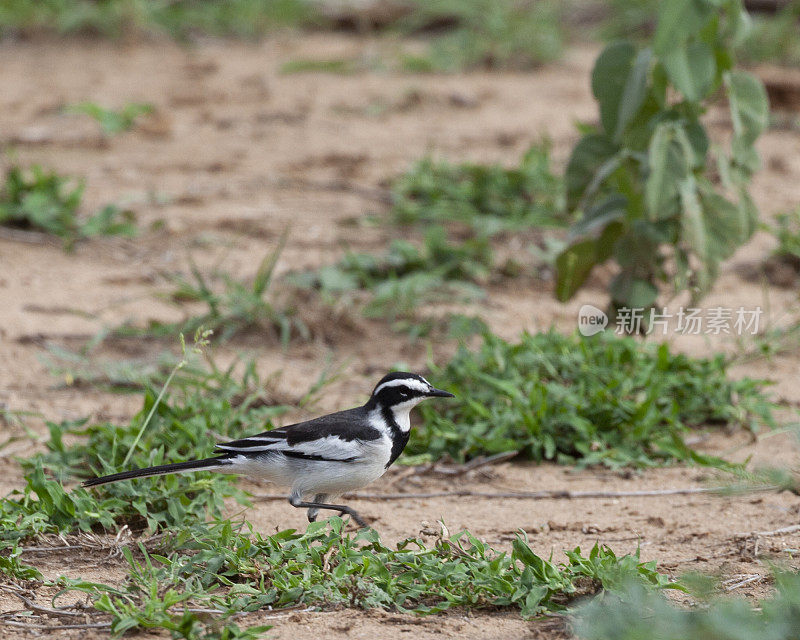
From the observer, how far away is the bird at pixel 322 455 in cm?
390

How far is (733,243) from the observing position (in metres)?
5.16

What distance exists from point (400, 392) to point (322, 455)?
39 cm

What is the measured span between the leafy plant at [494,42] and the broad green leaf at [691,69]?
18.1 feet

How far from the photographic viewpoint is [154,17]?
11141 millimetres

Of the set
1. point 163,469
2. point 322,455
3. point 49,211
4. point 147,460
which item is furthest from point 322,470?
point 49,211

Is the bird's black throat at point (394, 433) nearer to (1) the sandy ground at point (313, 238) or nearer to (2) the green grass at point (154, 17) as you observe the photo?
(1) the sandy ground at point (313, 238)

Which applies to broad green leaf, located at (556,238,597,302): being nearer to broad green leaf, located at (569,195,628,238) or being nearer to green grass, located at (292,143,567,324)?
broad green leaf, located at (569,195,628,238)

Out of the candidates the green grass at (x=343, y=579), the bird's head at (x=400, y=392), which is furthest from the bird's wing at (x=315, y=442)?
the green grass at (x=343, y=579)

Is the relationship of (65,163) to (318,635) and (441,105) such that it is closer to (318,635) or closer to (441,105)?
(441,105)

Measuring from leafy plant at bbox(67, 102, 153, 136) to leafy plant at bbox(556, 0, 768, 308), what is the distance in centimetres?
473

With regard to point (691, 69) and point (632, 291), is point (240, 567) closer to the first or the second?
point (632, 291)

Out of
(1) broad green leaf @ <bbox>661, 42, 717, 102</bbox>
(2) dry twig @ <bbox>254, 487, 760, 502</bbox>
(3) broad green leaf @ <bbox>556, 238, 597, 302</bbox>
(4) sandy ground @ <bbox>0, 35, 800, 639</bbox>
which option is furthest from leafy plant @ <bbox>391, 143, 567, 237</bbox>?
(2) dry twig @ <bbox>254, 487, 760, 502</bbox>

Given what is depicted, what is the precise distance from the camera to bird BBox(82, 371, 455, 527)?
3.90m

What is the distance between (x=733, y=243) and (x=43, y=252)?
4.13 m
